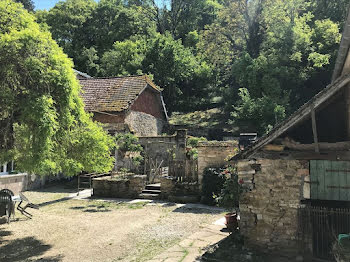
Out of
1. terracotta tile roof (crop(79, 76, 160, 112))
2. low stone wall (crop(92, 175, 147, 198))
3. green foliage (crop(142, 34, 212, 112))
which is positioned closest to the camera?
low stone wall (crop(92, 175, 147, 198))

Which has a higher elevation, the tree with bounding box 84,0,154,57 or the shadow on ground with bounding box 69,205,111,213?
the tree with bounding box 84,0,154,57

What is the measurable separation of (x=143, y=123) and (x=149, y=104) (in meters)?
2.07

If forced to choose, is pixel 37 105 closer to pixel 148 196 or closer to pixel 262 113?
pixel 148 196

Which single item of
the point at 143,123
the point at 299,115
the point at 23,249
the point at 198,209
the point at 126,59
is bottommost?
the point at 23,249

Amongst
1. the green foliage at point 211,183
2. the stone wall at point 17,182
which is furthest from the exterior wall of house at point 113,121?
the green foliage at point 211,183

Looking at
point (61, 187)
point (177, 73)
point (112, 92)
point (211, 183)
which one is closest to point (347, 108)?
point (211, 183)

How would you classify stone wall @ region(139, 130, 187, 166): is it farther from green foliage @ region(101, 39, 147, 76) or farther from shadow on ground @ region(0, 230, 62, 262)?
green foliage @ region(101, 39, 147, 76)

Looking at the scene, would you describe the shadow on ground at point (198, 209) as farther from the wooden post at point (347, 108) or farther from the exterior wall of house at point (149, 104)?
the exterior wall of house at point (149, 104)

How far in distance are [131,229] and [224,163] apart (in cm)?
535

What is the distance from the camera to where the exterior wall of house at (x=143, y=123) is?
848 inches

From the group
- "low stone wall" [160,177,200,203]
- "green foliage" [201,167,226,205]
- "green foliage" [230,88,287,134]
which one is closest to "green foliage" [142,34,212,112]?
"green foliage" [230,88,287,134]

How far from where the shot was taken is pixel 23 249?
7.87 m

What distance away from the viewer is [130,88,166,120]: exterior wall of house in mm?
22750

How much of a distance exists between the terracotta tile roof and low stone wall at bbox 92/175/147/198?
6886 mm
